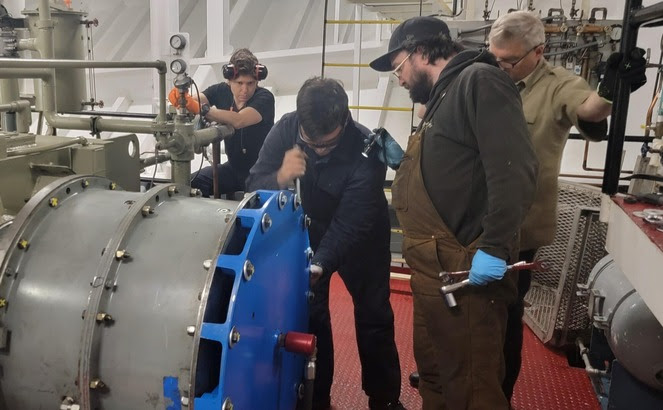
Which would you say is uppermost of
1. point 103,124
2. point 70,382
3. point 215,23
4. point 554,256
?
point 215,23

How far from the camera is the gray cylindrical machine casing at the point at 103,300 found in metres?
0.94

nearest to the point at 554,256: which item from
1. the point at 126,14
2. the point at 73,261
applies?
the point at 73,261

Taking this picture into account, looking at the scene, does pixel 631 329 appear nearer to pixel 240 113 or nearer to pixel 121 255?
pixel 121 255

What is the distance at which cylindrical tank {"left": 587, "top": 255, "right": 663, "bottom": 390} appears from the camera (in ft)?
5.49

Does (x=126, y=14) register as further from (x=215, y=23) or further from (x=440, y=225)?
(x=440, y=225)

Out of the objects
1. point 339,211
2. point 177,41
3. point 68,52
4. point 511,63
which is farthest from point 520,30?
point 177,41

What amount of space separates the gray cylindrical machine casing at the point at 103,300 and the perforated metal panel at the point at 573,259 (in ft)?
6.03

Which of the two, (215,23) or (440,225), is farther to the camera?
(215,23)

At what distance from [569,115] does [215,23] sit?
13.1 ft

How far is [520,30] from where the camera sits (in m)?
1.68

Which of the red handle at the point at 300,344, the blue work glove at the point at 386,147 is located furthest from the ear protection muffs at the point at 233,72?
the red handle at the point at 300,344

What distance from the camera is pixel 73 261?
1.01 metres

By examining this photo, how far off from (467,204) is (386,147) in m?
0.42

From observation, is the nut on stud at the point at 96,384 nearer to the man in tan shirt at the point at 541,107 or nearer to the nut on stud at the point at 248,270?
the nut on stud at the point at 248,270
